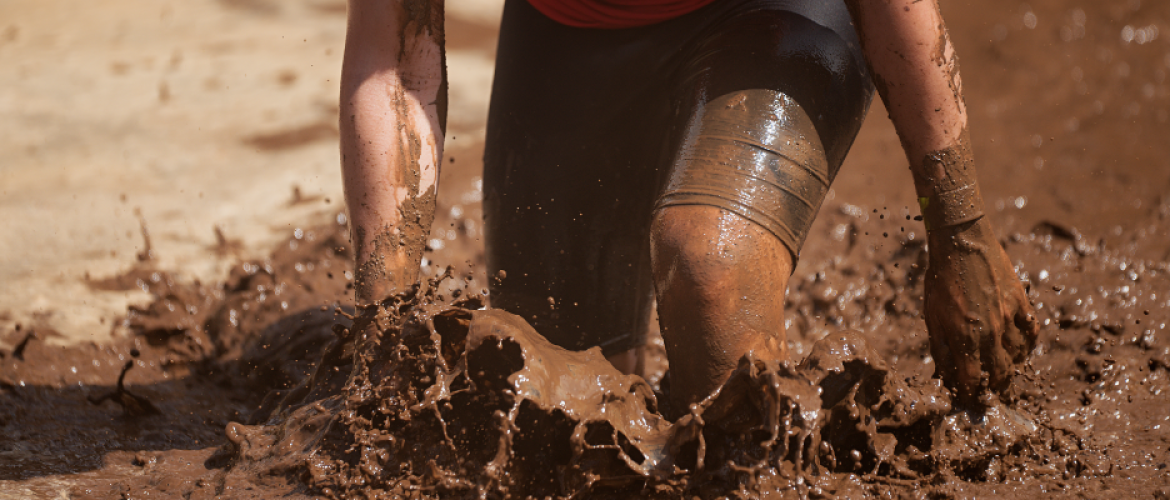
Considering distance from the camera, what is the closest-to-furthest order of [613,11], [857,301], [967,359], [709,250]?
[709,250]
[967,359]
[613,11]
[857,301]

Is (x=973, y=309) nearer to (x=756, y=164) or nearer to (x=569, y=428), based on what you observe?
(x=756, y=164)

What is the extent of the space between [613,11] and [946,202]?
2.77ft

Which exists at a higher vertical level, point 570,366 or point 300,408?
point 570,366

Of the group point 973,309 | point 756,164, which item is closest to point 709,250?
point 756,164

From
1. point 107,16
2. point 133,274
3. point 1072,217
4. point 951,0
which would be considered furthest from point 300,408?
point 951,0

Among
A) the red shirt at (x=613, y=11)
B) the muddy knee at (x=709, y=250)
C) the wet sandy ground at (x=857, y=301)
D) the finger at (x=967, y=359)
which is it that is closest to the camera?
the muddy knee at (x=709, y=250)

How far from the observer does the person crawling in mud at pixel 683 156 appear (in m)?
1.66

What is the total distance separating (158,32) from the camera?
616 cm

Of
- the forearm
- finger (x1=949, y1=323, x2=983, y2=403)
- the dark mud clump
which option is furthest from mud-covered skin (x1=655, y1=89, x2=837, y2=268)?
finger (x1=949, y1=323, x2=983, y2=403)

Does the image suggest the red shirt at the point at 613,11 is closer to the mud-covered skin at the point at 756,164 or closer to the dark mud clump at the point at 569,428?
the mud-covered skin at the point at 756,164

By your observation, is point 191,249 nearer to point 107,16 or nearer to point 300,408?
point 300,408

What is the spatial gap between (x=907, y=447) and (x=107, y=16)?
258 inches

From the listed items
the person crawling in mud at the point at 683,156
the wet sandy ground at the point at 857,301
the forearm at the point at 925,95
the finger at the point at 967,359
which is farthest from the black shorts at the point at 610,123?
the wet sandy ground at the point at 857,301

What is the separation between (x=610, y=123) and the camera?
222 centimetres
